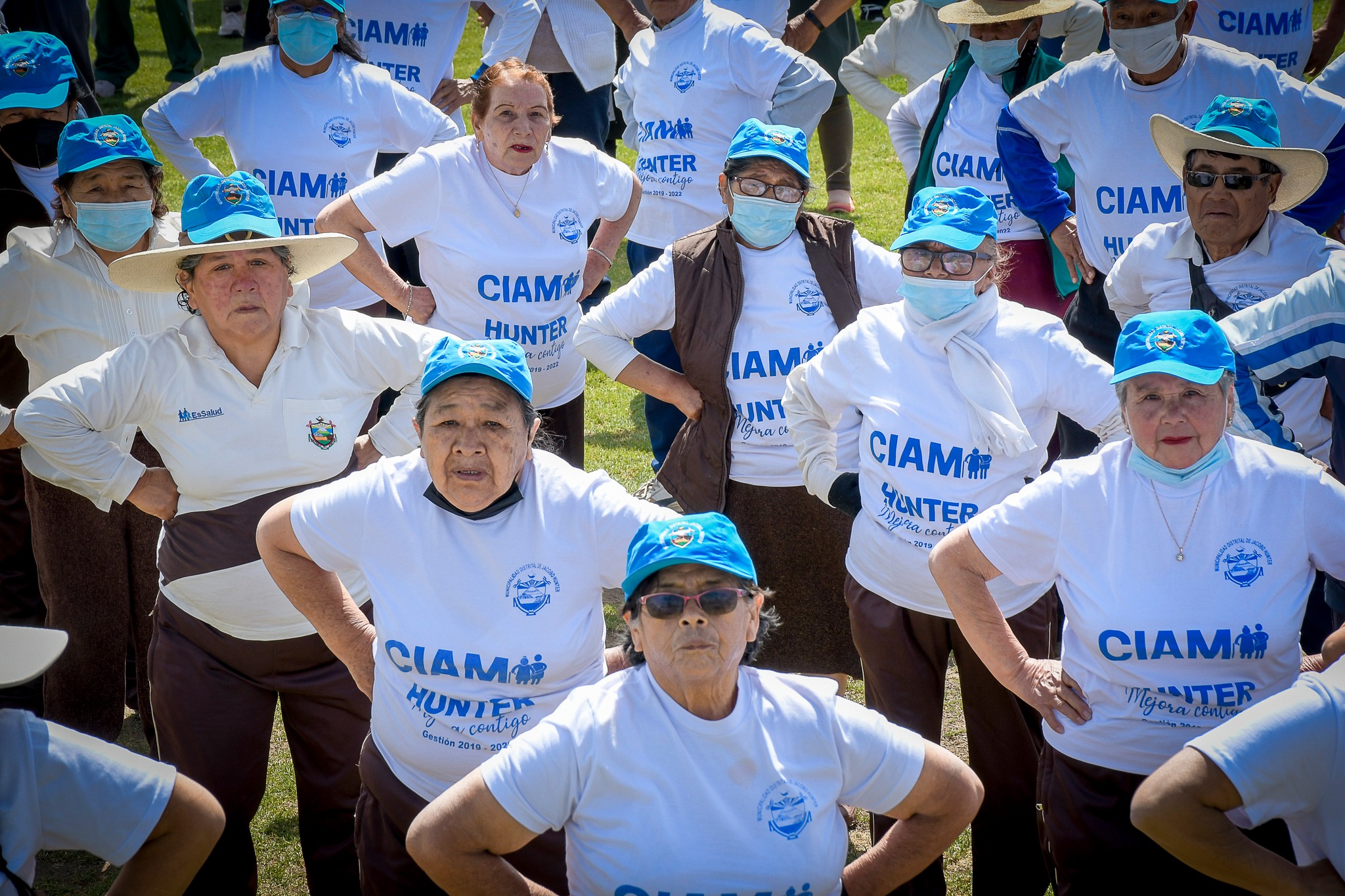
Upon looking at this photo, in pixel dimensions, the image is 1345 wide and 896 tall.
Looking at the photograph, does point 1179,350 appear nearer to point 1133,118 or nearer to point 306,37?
point 1133,118

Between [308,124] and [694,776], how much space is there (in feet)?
14.7

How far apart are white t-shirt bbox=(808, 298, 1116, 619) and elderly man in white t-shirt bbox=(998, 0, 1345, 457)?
190cm

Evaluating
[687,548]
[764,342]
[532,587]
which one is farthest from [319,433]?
[764,342]

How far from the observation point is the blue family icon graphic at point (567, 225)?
5.63m

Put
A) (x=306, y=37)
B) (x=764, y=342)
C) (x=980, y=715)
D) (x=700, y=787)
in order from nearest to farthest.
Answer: (x=700, y=787) → (x=980, y=715) → (x=764, y=342) → (x=306, y=37)

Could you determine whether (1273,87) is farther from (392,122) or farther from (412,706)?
(412,706)

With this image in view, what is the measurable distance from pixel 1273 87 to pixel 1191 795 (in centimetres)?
395

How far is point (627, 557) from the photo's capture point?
11.0ft

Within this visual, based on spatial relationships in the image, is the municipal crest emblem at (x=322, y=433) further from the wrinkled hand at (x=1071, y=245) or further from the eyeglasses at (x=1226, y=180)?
the wrinkled hand at (x=1071, y=245)

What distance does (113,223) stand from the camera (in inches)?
190

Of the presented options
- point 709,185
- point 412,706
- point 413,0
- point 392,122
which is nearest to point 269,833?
point 412,706

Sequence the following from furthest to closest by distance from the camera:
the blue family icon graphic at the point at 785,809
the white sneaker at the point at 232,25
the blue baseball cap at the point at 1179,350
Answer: the white sneaker at the point at 232,25 < the blue baseball cap at the point at 1179,350 < the blue family icon graphic at the point at 785,809

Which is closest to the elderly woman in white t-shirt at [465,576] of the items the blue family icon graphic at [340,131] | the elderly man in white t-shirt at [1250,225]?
the elderly man in white t-shirt at [1250,225]

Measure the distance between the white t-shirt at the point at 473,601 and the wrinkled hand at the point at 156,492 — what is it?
2.72 ft
